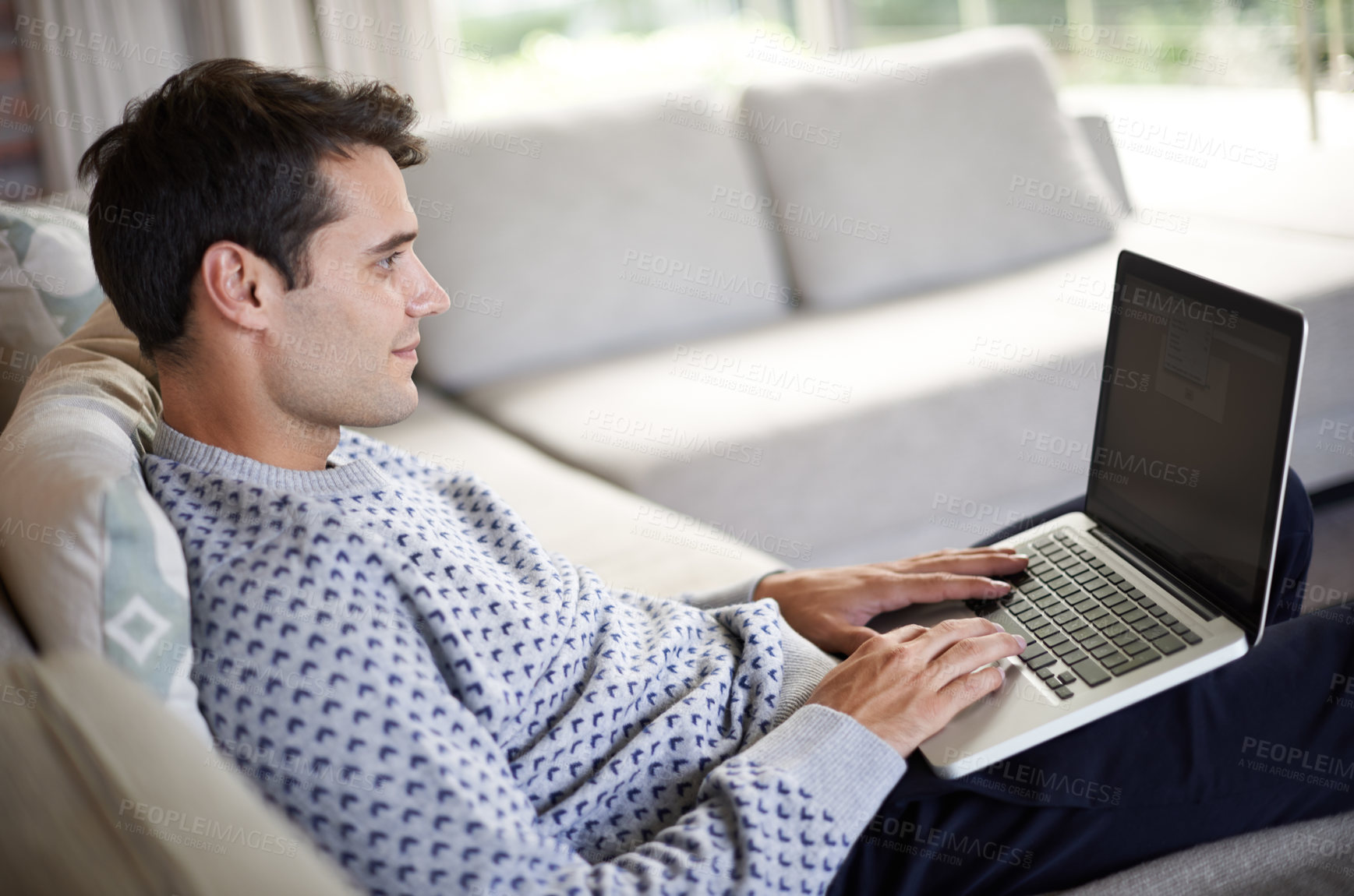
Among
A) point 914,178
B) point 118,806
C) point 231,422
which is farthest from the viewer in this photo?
point 914,178

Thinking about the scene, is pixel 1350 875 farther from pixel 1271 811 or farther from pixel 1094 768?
pixel 1094 768

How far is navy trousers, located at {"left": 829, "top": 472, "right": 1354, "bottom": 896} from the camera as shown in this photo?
92cm

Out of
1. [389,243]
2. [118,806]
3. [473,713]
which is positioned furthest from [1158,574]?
[118,806]

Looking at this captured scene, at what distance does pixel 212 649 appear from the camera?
799 mm

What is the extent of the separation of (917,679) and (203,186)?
0.72 metres

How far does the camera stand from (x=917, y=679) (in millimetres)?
942

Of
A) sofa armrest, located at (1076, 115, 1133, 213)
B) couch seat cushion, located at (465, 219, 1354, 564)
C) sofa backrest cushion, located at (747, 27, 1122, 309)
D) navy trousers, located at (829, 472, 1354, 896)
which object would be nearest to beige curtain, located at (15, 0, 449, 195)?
sofa backrest cushion, located at (747, 27, 1122, 309)

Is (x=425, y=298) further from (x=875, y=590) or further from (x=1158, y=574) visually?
(x=1158, y=574)

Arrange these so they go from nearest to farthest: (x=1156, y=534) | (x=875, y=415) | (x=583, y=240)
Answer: (x=1156, y=534) → (x=875, y=415) → (x=583, y=240)

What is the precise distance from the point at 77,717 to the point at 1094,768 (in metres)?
0.74

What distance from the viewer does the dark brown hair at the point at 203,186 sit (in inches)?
37.4

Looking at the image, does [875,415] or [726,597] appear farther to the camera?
[875,415]

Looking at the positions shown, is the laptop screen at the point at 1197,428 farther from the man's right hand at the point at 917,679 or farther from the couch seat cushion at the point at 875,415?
the couch seat cushion at the point at 875,415

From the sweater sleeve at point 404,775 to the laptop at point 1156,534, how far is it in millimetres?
164
